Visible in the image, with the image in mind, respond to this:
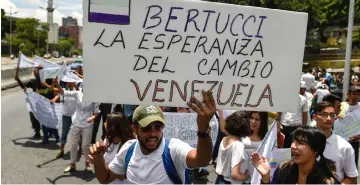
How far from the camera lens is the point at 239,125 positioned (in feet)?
13.8

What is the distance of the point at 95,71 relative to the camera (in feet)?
7.82

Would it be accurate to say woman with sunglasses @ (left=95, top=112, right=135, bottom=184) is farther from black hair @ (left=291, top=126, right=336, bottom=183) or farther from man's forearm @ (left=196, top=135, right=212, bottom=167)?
man's forearm @ (left=196, top=135, right=212, bottom=167)

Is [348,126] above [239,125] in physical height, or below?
below

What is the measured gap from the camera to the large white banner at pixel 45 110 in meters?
9.04

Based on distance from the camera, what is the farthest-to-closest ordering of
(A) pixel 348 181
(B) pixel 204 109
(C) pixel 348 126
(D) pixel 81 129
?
(D) pixel 81 129, (C) pixel 348 126, (A) pixel 348 181, (B) pixel 204 109

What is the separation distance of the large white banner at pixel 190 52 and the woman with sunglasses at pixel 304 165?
0.47 m

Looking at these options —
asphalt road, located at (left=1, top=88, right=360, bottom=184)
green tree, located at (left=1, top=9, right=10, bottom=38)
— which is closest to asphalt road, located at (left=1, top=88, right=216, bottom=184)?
asphalt road, located at (left=1, top=88, right=360, bottom=184)

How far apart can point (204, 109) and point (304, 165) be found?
102 cm

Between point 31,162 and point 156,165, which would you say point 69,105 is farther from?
point 156,165

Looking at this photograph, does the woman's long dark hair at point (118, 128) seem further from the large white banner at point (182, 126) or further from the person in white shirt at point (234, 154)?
the large white banner at point (182, 126)

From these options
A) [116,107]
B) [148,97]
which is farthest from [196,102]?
[116,107]

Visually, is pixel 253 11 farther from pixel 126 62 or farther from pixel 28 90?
→ pixel 28 90

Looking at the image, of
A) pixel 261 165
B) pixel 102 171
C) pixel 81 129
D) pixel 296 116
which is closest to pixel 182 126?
pixel 81 129

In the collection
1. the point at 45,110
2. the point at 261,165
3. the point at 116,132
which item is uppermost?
the point at 261,165
